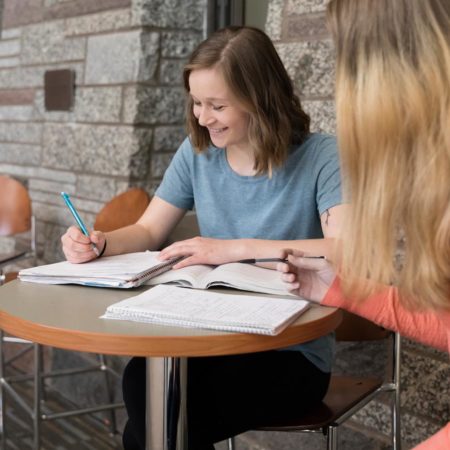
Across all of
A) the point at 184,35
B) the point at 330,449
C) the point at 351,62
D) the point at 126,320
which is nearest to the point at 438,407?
the point at 330,449

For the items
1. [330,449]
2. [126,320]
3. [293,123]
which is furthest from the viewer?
[293,123]

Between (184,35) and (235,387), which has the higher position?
(184,35)

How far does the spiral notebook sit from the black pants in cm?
22

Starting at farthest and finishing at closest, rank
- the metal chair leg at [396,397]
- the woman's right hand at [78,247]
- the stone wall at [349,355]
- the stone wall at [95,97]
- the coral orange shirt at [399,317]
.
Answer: the stone wall at [95,97]
the stone wall at [349,355]
the metal chair leg at [396,397]
the woman's right hand at [78,247]
the coral orange shirt at [399,317]

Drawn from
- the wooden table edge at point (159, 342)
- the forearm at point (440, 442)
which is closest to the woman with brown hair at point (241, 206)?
the wooden table edge at point (159, 342)

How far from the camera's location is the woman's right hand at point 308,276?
147 cm

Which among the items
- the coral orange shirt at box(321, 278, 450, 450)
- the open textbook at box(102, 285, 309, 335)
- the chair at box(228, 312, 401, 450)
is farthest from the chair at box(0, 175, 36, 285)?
the coral orange shirt at box(321, 278, 450, 450)

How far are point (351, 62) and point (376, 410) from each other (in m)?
1.46

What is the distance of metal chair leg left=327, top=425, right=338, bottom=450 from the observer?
1704mm

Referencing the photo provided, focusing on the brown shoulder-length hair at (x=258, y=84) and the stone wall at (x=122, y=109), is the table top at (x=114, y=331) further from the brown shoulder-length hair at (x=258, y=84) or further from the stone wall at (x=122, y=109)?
the stone wall at (x=122, y=109)

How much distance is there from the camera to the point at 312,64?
2.39 meters

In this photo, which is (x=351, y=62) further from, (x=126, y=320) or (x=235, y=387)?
(x=235, y=387)

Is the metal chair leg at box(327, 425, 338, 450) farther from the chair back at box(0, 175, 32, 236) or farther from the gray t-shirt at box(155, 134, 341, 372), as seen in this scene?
the chair back at box(0, 175, 32, 236)

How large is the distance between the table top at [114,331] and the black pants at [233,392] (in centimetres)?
28
